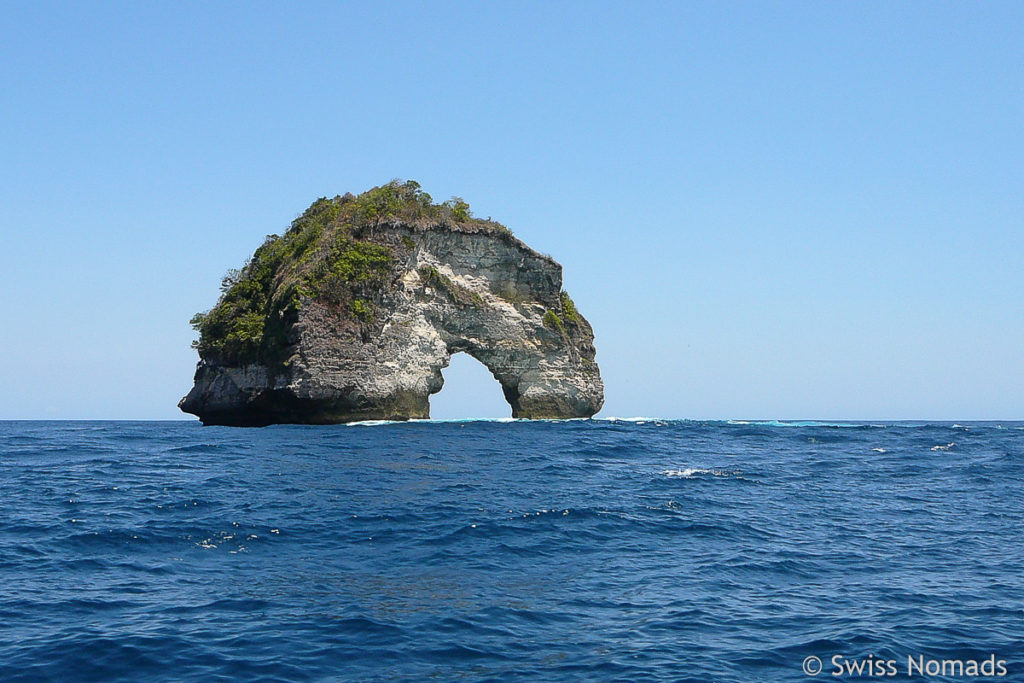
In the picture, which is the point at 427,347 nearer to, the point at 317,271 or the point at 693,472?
the point at 317,271

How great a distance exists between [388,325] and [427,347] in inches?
120

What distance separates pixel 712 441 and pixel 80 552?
26.7 meters

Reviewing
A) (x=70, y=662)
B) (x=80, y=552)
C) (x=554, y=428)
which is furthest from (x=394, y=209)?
(x=70, y=662)

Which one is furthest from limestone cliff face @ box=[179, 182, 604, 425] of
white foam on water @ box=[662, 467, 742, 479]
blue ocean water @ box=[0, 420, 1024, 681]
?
white foam on water @ box=[662, 467, 742, 479]

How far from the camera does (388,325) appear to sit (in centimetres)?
4544

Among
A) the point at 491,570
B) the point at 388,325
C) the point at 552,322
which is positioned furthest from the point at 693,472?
the point at 552,322

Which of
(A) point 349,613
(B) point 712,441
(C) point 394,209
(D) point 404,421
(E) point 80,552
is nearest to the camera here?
(A) point 349,613

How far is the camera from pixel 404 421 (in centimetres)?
4497

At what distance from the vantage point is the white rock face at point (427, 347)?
42469 millimetres

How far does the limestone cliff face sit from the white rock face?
0.07 meters

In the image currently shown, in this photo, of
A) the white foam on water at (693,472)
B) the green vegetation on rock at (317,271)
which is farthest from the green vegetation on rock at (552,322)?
the white foam on water at (693,472)

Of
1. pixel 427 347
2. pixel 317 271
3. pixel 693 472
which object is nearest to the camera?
pixel 693 472

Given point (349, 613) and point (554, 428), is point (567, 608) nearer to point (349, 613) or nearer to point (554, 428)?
point (349, 613)

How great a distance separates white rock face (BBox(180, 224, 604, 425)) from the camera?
4247cm
